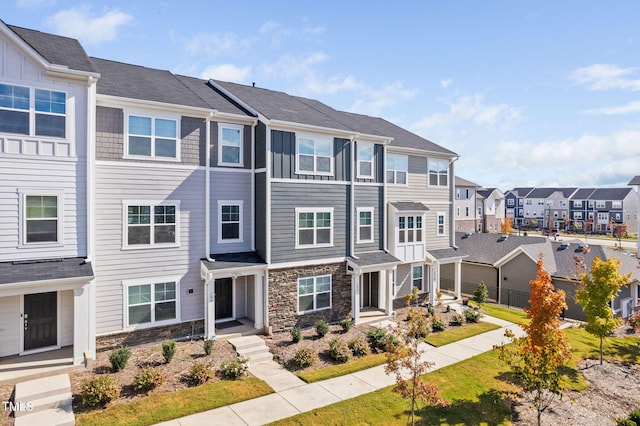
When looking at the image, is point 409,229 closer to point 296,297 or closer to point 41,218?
point 296,297

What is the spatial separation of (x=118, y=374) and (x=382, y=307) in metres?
12.8

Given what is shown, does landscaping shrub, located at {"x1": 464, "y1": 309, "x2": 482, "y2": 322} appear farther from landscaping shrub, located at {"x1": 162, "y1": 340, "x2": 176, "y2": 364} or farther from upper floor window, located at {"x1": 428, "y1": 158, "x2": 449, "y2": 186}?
landscaping shrub, located at {"x1": 162, "y1": 340, "x2": 176, "y2": 364}

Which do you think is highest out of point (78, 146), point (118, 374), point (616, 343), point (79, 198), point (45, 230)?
point (78, 146)

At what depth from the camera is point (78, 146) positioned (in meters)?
12.1

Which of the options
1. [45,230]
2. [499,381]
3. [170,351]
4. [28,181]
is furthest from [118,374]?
[499,381]

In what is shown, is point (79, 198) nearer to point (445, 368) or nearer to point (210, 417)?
point (210, 417)

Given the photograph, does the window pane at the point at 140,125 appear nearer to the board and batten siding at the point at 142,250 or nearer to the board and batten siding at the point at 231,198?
the board and batten siding at the point at 142,250

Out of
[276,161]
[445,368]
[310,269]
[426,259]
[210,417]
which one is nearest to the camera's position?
[210,417]

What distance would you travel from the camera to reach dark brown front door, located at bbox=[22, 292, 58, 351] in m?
12.1

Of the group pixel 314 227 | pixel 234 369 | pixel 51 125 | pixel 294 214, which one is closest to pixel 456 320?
pixel 314 227

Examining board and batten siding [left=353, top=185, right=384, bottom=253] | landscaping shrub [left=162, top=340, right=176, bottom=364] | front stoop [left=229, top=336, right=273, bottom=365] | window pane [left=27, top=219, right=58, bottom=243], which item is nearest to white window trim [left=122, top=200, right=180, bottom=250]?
window pane [left=27, top=219, right=58, bottom=243]

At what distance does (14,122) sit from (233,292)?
10098mm

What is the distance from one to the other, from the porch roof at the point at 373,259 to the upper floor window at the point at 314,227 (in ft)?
5.17

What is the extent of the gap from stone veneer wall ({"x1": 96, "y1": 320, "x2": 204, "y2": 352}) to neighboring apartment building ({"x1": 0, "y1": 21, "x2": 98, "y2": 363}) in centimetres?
92
